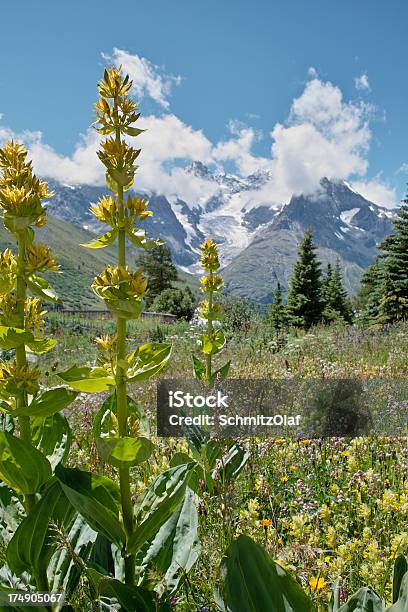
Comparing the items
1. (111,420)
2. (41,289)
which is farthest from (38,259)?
(111,420)

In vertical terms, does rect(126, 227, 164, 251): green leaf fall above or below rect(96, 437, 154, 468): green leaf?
above

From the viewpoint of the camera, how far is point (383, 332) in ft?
35.8

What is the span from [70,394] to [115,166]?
79 cm

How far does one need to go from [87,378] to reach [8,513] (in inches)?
25.6

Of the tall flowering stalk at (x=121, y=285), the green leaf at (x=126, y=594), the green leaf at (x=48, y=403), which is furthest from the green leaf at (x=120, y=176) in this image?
the green leaf at (x=126, y=594)

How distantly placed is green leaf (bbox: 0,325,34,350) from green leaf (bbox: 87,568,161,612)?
2.52 ft

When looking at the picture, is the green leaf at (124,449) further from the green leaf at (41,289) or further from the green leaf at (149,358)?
the green leaf at (41,289)

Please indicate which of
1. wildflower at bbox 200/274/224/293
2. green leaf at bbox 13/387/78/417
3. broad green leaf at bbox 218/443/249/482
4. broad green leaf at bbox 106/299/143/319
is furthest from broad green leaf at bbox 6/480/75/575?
wildflower at bbox 200/274/224/293

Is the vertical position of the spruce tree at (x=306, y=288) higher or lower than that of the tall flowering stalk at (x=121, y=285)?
higher

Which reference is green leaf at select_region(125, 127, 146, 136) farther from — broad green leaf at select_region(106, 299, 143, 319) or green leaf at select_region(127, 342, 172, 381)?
green leaf at select_region(127, 342, 172, 381)

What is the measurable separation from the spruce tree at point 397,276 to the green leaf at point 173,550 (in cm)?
2064

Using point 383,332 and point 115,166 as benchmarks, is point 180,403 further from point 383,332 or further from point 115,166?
point 383,332

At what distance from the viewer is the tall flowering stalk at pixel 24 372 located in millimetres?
1552

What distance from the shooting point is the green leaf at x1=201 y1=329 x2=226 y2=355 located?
12.3 feet
